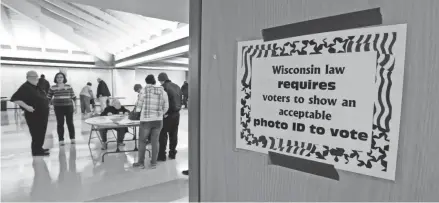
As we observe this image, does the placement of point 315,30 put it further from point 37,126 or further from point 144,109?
point 37,126

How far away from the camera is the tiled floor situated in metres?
2.70

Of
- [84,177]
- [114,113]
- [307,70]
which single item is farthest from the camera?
[114,113]

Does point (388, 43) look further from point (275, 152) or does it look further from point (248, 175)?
point (248, 175)

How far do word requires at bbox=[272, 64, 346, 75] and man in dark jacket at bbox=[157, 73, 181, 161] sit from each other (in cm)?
320

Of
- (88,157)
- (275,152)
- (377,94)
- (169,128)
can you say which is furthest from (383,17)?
(88,157)

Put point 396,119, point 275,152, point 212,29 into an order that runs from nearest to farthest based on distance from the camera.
A: point 396,119 → point 275,152 → point 212,29

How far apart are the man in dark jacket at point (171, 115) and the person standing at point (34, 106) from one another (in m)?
1.89

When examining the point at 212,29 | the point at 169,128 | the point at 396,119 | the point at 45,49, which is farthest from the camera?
the point at 45,49

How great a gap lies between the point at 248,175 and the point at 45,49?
13557mm

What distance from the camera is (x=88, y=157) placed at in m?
4.09

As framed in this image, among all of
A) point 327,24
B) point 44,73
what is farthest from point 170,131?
point 44,73

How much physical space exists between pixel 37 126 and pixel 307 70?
4.63m

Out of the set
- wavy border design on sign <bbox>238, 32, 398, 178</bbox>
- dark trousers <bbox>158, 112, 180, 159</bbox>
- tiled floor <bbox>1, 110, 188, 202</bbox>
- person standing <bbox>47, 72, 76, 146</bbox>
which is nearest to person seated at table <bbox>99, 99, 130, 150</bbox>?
tiled floor <bbox>1, 110, 188, 202</bbox>

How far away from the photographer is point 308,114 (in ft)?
2.18
